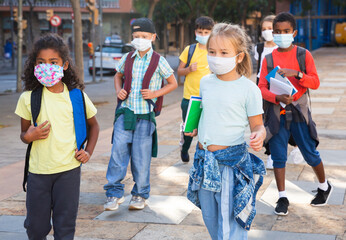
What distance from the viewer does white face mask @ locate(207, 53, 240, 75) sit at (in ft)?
11.1

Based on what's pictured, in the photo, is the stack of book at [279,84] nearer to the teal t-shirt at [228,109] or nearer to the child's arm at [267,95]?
the child's arm at [267,95]

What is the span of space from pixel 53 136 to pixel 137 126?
1.63 metres

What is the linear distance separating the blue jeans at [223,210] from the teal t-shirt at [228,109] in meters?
0.19

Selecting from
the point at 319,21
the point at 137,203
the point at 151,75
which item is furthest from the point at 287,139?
the point at 319,21

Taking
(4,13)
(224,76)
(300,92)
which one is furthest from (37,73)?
(4,13)

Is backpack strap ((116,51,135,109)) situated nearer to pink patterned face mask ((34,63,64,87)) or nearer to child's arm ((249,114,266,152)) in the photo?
pink patterned face mask ((34,63,64,87))

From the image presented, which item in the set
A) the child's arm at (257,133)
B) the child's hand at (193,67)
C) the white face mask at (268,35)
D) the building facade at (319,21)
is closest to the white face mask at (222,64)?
the child's arm at (257,133)

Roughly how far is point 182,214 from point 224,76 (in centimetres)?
191

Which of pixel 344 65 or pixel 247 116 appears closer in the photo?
pixel 247 116

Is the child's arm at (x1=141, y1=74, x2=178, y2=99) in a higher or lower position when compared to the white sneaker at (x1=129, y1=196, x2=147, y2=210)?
higher

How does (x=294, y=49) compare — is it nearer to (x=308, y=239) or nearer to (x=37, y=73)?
(x=308, y=239)

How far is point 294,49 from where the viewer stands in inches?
194

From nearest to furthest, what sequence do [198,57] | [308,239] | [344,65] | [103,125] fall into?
1. [308,239]
2. [198,57]
3. [103,125]
4. [344,65]

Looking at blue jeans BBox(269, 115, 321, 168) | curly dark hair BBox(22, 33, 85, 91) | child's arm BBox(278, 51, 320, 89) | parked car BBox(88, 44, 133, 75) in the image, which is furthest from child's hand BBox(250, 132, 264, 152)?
parked car BBox(88, 44, 133, 75)
